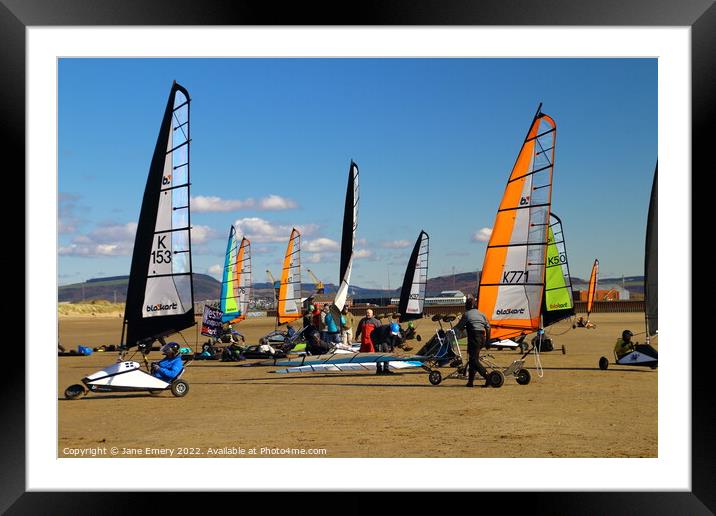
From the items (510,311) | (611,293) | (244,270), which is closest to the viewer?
(510,311)

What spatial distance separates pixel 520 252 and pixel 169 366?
634cm

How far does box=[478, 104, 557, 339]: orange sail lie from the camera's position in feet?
44.1

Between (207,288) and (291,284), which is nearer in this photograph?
(291,284)

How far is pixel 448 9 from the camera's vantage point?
6.73 metres

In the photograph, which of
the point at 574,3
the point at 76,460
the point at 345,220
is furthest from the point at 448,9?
the point at 345,220

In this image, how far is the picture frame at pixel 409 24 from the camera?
666 cm

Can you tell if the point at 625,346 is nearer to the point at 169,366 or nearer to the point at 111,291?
the point at 169,366

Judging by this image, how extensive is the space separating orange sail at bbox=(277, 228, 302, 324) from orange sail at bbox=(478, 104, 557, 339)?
51.2 feet

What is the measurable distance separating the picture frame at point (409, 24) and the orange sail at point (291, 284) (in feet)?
71.5

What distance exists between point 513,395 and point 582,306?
5060cm

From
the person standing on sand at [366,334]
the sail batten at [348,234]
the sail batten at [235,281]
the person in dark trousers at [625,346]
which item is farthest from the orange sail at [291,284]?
the person in dark trousers at [625,346]

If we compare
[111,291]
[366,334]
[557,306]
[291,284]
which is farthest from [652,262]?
[111,291]

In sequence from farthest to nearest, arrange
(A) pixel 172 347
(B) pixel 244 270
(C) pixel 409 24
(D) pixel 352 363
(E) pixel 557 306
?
(B) pixel 244 270, (E) pixel 557 306, (D) pixel 352 363, (A) pixel 172 347, (C) pixel 409 24

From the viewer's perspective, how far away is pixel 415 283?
2855 cm
